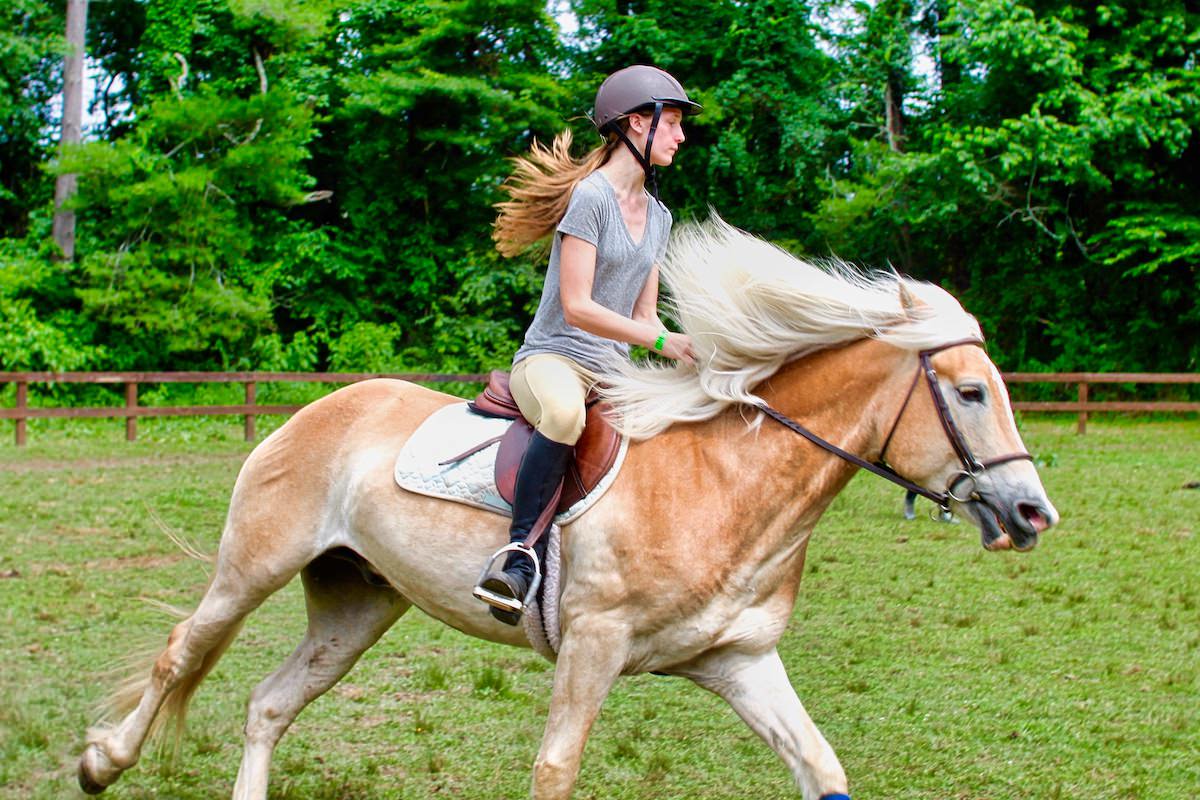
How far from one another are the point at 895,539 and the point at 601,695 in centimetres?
771

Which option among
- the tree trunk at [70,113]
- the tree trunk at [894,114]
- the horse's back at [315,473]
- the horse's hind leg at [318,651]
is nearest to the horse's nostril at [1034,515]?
the horse's back at [315,473]

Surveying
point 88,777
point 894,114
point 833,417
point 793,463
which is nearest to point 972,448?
point 833,417

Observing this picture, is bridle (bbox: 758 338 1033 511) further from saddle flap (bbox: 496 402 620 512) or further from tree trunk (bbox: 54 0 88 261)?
tree trunk (bbox: 54 0 88 261)

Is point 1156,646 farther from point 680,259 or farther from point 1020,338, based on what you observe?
point 1020,338

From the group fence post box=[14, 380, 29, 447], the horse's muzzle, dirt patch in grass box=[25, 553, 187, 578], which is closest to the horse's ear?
the horse's muzzle

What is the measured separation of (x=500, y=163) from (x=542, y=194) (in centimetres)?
2238

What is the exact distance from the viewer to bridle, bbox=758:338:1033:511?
350cm

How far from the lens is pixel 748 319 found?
3889 millimetres

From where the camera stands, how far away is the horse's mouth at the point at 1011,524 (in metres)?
3.41

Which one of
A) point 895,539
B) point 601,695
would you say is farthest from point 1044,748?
point 895,539

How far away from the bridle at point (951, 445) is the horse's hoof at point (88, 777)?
2.97 metres

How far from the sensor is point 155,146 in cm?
2381

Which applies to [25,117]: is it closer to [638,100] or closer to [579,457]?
[638,100]

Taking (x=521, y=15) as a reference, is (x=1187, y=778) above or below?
below
